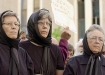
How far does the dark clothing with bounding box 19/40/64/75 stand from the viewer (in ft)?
9.32

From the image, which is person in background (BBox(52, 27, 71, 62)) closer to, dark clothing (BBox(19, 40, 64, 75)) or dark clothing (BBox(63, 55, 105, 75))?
dark clothing (BBox(19, 40, 64, 75))

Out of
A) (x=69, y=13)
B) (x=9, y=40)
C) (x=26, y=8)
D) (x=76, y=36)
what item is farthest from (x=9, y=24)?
(x=26, y=8)

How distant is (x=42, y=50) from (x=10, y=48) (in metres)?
0.43

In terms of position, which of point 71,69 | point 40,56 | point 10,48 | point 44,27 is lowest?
point 71,69

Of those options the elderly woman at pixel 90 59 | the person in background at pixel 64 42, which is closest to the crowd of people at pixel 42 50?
the elderly woman at pixel 90 59

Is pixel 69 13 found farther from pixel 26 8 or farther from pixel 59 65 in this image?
pixel 26 8

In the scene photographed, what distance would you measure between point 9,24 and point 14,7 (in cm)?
2033

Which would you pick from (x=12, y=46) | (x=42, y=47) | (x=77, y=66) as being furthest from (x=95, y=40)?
(x=12, y=46)

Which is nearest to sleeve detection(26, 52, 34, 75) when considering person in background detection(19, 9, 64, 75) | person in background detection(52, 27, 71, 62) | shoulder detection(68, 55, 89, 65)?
person in background detection(19, 9, 64, 75)

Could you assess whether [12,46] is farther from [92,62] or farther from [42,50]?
[92,62]

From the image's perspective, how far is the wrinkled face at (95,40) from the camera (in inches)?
110

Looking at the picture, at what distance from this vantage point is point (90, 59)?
9.14ft

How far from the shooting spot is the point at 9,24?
8.50ft

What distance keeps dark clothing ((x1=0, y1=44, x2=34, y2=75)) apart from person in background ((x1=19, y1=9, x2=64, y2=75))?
130 mm
